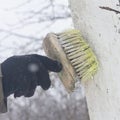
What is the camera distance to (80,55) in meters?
1.77

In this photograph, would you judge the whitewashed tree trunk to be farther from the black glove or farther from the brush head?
the black glove

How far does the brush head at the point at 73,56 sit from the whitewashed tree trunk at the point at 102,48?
0.03 m

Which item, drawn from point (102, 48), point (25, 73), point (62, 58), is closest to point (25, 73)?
point (25, 73)

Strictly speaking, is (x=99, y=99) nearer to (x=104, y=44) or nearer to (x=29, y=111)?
(x=104, y=44)

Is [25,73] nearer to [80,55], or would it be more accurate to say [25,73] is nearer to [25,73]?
[25,73]

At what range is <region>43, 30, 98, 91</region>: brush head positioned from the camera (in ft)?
5.73

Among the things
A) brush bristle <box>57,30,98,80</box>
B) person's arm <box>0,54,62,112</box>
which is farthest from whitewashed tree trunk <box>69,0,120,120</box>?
person's arm <box>0,54,62,112</box>

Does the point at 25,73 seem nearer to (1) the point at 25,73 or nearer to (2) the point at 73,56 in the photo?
(1) the point at 25,73

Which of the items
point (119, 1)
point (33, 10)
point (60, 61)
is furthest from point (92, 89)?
point (33, 10)

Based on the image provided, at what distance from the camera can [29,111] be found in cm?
849

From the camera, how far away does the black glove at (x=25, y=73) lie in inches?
68.0

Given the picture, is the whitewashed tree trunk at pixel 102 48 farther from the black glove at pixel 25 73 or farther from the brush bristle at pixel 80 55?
the black glove at pixel 25 73

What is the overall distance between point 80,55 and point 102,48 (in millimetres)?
98

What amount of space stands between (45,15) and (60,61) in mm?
7158
